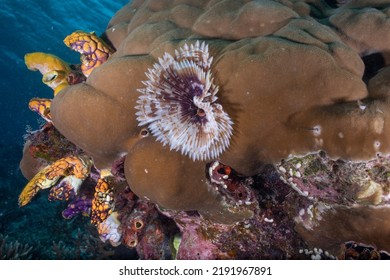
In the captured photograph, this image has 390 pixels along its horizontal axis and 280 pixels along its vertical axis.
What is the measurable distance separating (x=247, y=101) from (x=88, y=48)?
8.02 feet

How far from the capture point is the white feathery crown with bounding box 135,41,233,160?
232 centimetres

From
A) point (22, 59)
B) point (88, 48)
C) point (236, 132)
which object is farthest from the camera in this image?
point (22, 59)

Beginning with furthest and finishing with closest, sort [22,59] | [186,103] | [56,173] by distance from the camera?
1. [22,59]
2. [56,173]
3. [186,103]

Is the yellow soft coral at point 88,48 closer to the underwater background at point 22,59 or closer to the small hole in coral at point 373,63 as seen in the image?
the small hole in coral at point 373,63

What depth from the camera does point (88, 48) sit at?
12.5ft

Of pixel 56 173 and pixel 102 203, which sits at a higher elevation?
pixel 56 173

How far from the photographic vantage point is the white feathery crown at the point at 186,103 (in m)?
2.32

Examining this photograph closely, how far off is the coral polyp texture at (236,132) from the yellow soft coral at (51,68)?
0.02 meters

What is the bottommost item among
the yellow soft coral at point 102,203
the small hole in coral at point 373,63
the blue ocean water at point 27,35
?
the blue ocean water at point 27,35

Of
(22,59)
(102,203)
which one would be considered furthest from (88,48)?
(22,59)

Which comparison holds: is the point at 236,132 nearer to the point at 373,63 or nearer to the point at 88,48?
the point at 373,63

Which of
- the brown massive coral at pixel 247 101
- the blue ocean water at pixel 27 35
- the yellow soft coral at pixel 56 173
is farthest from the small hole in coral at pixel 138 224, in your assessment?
the blue ocean water at pixel 27 35

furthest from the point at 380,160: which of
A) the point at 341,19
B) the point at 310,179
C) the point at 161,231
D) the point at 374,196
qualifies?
the point at 161,231

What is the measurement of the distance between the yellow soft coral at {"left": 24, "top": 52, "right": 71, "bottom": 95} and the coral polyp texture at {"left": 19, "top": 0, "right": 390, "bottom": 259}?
0.02 metres
